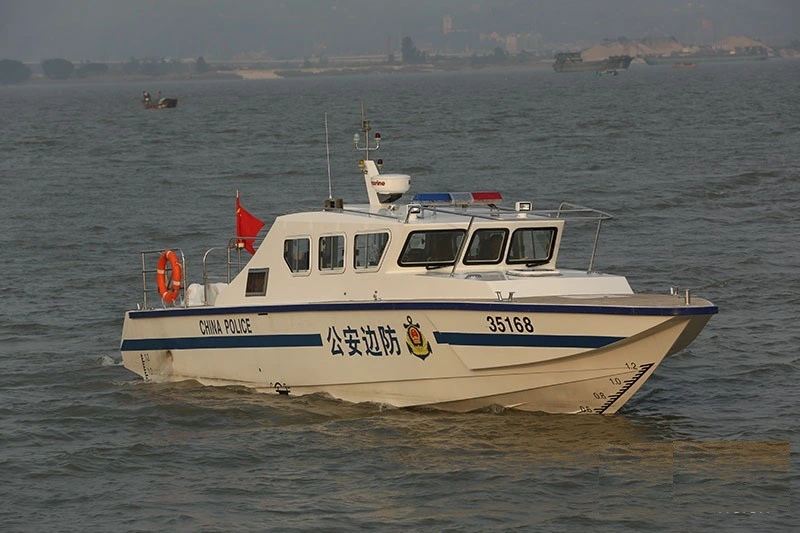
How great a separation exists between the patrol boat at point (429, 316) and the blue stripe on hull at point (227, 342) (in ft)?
0.07

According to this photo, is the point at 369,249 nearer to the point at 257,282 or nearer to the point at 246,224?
the point at 257,282

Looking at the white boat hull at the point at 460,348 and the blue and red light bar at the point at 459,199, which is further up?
the blue and red light bar at the point at 459,199

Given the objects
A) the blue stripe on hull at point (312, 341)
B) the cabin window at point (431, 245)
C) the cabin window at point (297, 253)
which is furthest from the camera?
the cabin window at point (297, 253)

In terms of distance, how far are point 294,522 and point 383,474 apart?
1.75m

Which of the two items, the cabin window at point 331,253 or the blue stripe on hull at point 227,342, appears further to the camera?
the cabin window at point 331,253

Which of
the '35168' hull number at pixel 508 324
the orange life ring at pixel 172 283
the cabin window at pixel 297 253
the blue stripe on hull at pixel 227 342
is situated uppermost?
the cabin window at pixel 297 253

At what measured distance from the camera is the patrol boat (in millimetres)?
17375

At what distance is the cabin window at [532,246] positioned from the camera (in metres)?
18.9

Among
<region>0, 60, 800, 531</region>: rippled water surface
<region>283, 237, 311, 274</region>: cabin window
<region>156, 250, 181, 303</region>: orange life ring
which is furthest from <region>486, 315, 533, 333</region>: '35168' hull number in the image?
<region>156, 250, 181, 303</region>: orange life ring

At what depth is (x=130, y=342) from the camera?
2159 cm

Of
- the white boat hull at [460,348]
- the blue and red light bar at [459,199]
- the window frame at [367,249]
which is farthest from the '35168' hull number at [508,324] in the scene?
the blue and red light bar at [459,199]

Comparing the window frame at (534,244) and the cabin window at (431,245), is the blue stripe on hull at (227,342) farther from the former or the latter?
the window frame at (534,244)

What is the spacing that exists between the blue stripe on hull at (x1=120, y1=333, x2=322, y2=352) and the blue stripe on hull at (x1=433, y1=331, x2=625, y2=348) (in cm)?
202

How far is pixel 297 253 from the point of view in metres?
19.7
